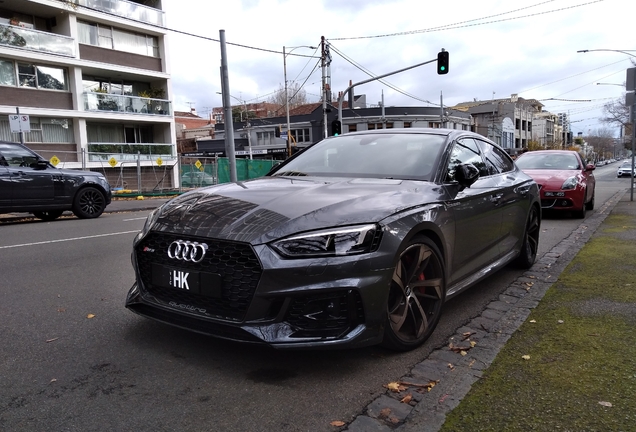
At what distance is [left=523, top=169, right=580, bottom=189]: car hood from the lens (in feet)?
33.7

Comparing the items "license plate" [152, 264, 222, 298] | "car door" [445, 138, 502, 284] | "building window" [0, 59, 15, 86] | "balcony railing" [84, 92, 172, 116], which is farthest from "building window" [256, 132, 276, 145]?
"license plate" [152, 264, 222, 298]

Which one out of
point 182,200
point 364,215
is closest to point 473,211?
point 364,215

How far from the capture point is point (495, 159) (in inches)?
205

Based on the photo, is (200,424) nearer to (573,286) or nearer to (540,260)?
(573,286)

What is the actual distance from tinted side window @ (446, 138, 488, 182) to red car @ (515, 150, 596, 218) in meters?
6.35

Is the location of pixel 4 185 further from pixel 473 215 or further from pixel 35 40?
pixel 35 40

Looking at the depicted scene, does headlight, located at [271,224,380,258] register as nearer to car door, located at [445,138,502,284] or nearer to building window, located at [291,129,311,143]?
car door, located at [445,138,502,284]

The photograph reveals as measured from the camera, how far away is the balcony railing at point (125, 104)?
1045 inches

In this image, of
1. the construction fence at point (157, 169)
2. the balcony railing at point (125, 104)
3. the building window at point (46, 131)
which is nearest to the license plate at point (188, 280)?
the construction fence at point (157, 169)

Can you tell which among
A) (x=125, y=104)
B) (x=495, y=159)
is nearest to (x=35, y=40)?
(x=125, y=104)

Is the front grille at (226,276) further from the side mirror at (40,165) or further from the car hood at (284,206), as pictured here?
the side mirror at (40,165)

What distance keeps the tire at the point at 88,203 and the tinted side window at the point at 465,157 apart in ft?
31.9

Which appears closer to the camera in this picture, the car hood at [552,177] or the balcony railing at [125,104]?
the car hood at [552,177]

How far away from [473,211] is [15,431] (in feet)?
11.0
